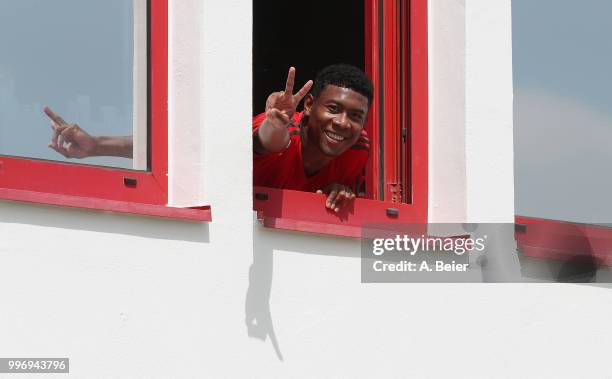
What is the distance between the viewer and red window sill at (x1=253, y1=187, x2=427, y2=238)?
8203 mm

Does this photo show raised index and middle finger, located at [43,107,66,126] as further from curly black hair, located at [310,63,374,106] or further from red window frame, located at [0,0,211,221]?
curly black hair, located at [310,63,374,106]

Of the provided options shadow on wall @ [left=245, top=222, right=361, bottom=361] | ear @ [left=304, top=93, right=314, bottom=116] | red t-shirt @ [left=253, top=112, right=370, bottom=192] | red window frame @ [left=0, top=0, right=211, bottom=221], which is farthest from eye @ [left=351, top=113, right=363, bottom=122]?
red window frame @ [left=0, top=0, right=211, bottom=221]

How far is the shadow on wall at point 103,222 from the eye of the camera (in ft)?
24.0

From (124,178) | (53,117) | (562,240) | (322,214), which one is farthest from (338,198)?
(53,117)

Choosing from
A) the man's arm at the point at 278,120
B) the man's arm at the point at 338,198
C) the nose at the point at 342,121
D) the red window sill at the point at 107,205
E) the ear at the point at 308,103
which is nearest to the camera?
the red window sill at the point at 107,205

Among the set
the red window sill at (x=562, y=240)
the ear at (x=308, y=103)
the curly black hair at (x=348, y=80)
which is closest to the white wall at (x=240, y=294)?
the red window sill at (x=562, y=240)

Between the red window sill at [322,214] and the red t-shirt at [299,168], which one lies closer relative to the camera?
the red window sill at [322,214]

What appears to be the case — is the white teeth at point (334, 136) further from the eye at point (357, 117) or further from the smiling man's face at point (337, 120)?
the eye at point (357, 117)

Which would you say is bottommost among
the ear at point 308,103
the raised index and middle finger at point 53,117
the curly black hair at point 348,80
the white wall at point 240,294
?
the white wall at point 240,294

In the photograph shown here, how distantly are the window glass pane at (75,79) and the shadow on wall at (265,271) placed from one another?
67 centimetres

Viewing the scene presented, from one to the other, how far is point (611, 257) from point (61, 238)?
3.29 m

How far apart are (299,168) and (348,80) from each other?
524mm

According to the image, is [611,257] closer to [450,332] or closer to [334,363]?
[450,332]

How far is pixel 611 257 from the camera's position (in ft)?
30.4
